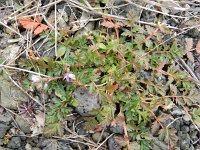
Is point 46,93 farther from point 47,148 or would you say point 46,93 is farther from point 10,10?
point 10,10

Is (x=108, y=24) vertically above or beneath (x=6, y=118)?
above

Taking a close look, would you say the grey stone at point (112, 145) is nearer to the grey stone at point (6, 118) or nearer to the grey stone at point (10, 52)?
the grey stone at point (6, 118)

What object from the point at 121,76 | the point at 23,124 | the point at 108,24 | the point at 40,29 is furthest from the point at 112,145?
the point at 40,29

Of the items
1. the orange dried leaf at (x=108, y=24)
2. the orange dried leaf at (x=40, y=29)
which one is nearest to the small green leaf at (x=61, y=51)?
the orange dried leaf at (x=40, y=29)

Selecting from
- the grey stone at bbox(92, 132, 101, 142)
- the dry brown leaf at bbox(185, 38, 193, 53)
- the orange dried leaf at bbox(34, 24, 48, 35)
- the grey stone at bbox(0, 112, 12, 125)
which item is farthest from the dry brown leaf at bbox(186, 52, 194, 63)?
the grey stone at bbox(0, 112, 12, 125)

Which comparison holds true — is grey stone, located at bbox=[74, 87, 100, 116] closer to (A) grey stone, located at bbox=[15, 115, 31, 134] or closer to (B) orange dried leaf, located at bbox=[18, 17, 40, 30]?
(A) grey stone, located at bbox=[15, 115, 31, 134]

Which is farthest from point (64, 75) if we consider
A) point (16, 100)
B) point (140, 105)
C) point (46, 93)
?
point (140, 105)

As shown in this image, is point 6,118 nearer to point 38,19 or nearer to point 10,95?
point 10,95
